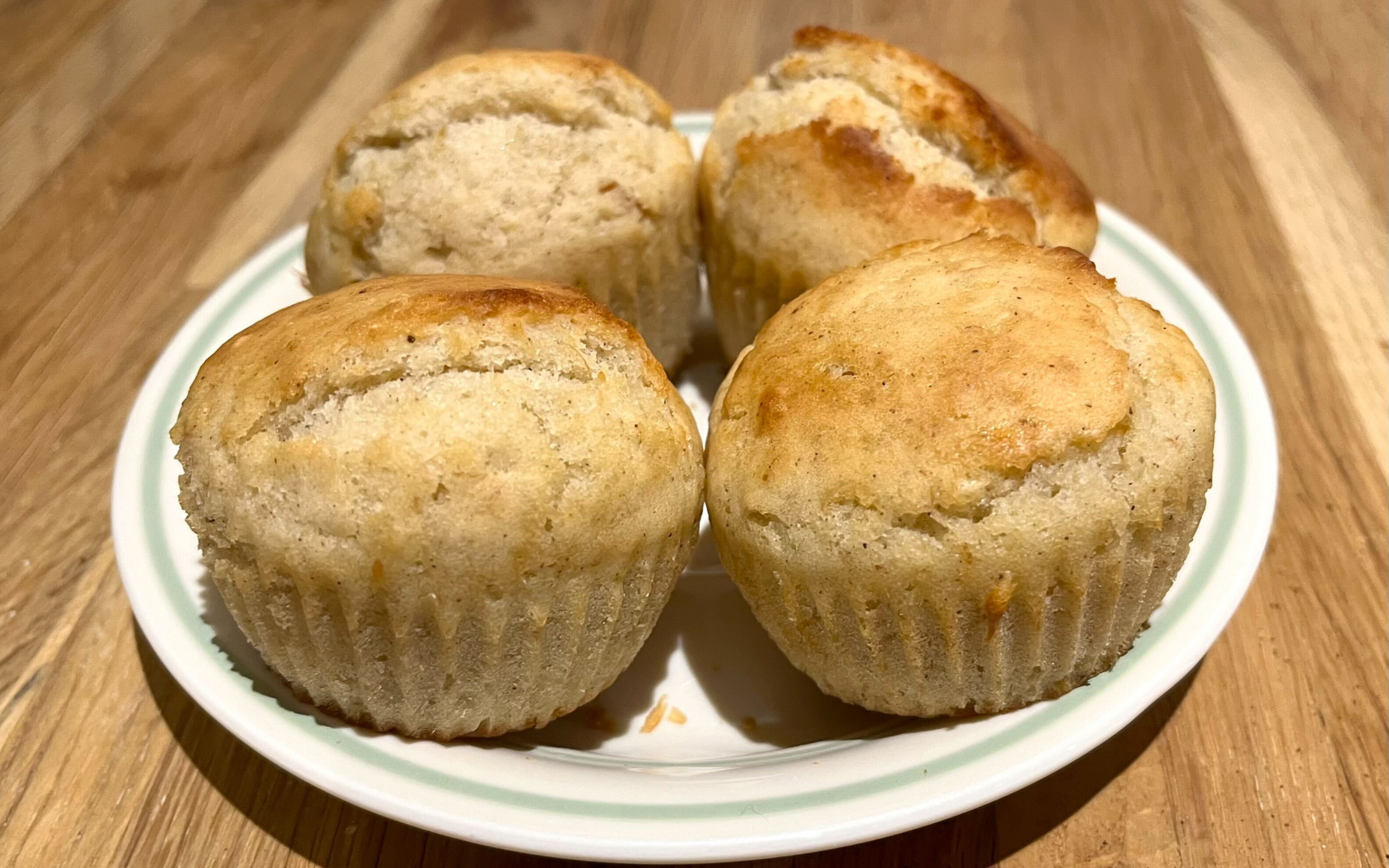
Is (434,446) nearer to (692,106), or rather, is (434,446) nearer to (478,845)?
(478,845)

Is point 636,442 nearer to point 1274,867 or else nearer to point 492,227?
point 492,227

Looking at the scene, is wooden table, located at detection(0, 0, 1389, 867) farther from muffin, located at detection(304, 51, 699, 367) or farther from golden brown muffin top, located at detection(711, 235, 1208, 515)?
muffin, located at detection(304, 51, 699, 367)

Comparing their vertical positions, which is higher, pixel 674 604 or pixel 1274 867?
pixel 1274 867

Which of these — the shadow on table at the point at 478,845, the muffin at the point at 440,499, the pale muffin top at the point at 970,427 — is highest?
the pale muffin top at the point at 970,427

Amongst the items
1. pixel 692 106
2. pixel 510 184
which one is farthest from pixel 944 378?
pixel 692 106

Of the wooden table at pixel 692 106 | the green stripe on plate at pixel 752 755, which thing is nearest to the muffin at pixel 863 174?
the green stripe on plate at pixel 752 755

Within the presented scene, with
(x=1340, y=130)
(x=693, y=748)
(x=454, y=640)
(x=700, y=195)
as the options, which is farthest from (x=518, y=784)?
(x=1340, y=130)

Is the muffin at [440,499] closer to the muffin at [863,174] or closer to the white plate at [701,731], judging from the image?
the white plate at [701,731]
